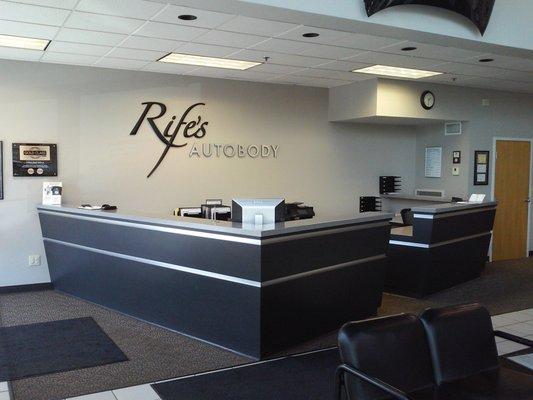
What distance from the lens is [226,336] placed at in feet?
14.7

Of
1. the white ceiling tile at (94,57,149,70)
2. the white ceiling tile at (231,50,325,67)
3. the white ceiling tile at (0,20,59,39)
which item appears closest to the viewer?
the white ceiling tile at (0,20,59,39)

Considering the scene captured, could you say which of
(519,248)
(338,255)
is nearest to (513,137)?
(519,248)

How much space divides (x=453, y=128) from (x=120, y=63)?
17.7 ft

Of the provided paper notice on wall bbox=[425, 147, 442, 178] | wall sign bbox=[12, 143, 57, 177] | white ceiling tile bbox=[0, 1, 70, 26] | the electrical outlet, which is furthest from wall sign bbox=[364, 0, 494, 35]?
the electrical outlet

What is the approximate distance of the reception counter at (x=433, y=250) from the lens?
20.8ft

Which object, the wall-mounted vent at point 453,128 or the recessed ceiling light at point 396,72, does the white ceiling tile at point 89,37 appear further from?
the wall-mounted vent at point 453,128

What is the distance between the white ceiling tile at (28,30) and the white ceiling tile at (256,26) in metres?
1.62

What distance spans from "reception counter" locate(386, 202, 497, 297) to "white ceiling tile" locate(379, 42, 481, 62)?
178cm

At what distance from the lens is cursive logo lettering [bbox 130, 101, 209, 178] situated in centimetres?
712

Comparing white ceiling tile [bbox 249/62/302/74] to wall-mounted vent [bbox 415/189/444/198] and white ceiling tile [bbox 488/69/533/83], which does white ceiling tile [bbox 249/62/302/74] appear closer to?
white ceiling tile [bbox 488/69/533/83]

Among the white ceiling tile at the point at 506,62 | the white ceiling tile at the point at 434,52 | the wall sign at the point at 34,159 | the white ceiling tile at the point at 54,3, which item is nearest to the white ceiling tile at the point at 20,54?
the wall sign at the point at 34,159

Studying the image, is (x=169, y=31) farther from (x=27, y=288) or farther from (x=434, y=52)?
(x=27, y=288)

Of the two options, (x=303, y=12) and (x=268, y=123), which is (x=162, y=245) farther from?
(x=268, y=123)

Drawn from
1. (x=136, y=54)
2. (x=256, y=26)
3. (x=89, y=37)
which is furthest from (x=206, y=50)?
(x=89, y=37)
